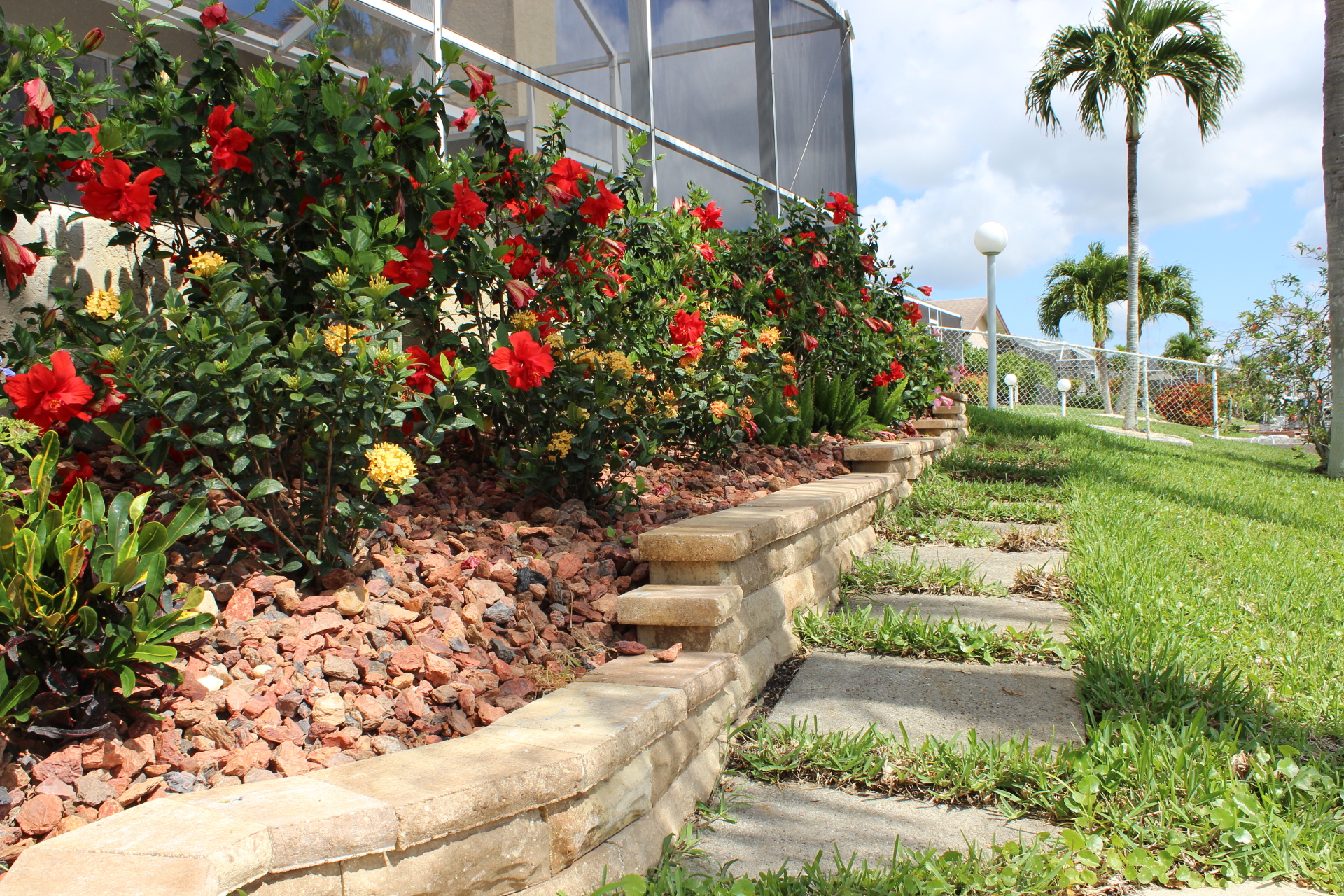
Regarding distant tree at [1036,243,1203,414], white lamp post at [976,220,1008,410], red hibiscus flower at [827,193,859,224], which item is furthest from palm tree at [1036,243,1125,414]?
red hibiscus flower at [827,193,859,224]

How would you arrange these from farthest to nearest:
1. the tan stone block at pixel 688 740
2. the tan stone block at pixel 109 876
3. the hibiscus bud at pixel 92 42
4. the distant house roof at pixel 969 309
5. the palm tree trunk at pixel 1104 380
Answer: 1. the distant house roof at pixel 969 309
2. the palm tree trunk at pixel 1104 380
3. the hibiscus bud at pixel 92 42
4. the tan stone block at pixel 688 740
5. the tan stone block at pixel 109 876

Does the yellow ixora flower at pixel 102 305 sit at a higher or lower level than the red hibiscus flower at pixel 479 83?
lower

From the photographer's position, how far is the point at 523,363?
8.05ft

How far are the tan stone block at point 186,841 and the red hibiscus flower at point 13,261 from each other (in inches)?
55.3

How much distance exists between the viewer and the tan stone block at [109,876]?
3.47 ft

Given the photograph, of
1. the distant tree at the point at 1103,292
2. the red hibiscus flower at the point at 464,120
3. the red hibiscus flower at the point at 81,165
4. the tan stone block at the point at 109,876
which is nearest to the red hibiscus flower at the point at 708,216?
the red hibiscus flower at the point at 464,120

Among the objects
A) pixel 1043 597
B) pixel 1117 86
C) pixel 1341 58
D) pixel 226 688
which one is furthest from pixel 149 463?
pixel 1117 86

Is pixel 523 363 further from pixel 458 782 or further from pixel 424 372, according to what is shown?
pixel 458 782

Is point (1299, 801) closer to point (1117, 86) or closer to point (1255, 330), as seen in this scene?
point (1255, 330)

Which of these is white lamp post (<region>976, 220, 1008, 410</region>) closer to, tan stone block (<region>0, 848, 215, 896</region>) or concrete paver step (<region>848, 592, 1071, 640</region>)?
concrete paver step (<region>848, 592, 1071, 640</region>)

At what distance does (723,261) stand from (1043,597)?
2529 mm

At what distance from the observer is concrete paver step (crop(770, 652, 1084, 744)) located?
221 centimetres

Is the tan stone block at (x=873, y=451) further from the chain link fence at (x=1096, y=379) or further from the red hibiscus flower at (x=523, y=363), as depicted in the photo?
the chain link fence at (x=1096, y=379)

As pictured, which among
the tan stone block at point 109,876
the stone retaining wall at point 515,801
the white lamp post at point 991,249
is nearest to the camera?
the tan stone block at point 109,876
